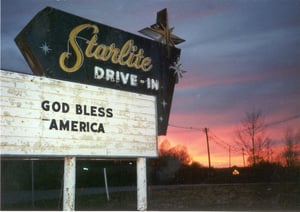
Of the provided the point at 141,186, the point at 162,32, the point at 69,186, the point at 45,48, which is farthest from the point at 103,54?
the point at 141,186

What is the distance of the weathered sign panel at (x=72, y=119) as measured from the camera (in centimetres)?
780

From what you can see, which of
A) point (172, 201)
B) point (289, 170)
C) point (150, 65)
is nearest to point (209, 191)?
point (172, 201)

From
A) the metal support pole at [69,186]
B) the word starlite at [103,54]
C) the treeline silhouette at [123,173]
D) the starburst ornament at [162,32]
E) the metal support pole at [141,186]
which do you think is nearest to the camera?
the metal support pole at [69,186]

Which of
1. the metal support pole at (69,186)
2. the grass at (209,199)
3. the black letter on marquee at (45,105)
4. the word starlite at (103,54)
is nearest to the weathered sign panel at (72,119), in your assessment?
the black letter on marquee at (45,105)

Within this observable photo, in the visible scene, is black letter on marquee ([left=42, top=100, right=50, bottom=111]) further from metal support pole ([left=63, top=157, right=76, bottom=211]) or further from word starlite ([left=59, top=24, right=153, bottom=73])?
metal support pole ([left=63, top=157, right=76, bottom=211])

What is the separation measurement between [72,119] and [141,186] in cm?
274

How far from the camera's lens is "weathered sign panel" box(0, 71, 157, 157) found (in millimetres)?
7801

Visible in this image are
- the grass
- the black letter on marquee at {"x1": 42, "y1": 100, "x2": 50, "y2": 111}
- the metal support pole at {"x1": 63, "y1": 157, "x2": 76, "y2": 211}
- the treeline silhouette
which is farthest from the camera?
the treeline silhouette

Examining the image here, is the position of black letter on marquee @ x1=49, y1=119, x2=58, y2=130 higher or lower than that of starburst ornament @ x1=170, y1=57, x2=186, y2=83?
lower

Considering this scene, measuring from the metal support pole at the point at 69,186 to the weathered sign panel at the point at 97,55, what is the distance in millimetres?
1923

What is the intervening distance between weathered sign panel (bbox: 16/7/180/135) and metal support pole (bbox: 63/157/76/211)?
6.31 feet

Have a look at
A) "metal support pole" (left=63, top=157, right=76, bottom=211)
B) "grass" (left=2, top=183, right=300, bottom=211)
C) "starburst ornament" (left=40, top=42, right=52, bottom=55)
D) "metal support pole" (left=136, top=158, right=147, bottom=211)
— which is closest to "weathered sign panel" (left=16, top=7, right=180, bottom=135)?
"starburst ornament" (left=40, top=42, right=52, bottom=55)

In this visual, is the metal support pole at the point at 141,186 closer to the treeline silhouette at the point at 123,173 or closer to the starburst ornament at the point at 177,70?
the starburst ornament at the point at 177,70

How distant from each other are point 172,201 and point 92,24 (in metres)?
9.26
